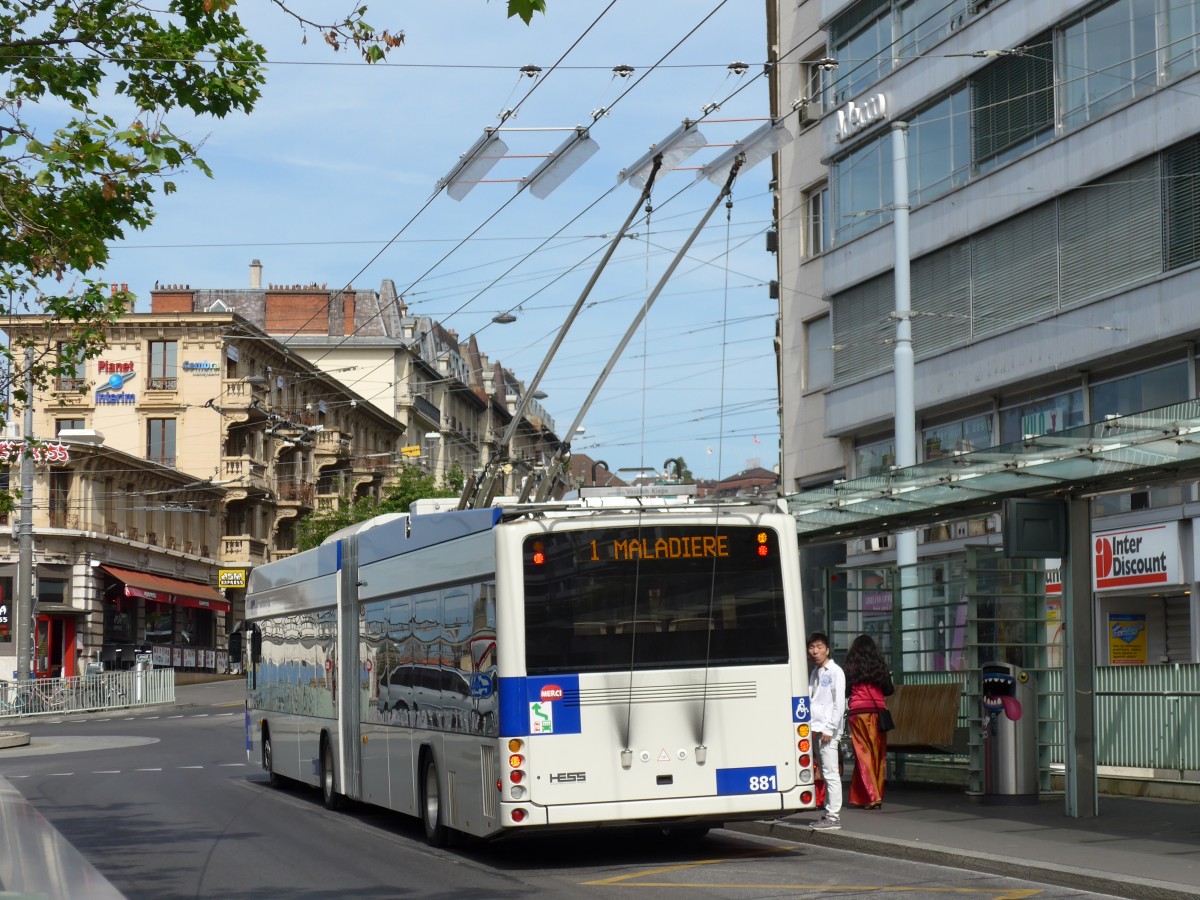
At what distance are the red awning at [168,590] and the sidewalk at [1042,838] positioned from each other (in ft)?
157

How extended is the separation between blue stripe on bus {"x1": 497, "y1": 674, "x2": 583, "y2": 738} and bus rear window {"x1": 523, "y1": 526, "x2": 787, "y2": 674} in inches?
5.1

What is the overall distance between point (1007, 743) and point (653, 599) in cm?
499

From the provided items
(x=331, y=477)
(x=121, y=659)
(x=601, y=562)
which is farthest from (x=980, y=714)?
(x=331, y=477)

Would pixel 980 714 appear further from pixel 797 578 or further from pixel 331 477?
pixel 331 477

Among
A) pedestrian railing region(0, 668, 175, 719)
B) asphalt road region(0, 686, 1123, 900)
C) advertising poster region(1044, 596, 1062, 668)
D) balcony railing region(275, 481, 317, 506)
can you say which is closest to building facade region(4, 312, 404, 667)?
balcony railing region(275, 481, 317, 506)

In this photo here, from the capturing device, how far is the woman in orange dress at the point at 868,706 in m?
16.7

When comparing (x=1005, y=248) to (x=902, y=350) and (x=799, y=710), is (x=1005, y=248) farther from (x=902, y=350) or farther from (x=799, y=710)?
(x=799, y=710)

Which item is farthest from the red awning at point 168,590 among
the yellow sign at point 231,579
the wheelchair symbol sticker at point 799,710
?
the wheelchair symbol sticker at point 799,710

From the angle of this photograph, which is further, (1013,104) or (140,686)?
(140,686)

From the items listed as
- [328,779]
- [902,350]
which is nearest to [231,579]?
[902,350]

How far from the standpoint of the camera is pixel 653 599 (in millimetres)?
13695

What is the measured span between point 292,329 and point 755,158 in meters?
76.0

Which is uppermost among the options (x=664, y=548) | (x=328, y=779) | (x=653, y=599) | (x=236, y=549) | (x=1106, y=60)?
(x=1106, y=60)

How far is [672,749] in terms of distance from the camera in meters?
13.5
